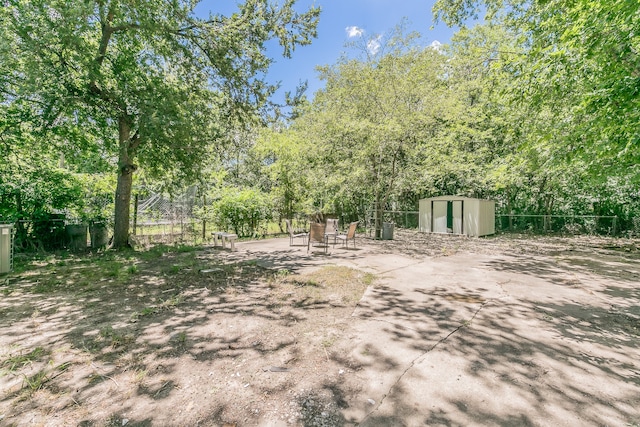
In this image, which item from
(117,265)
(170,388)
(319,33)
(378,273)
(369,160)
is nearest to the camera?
(170,388)

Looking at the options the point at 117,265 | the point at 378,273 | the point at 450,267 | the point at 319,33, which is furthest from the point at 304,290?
the point at 319,33

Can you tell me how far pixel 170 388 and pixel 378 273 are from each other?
14.9ft

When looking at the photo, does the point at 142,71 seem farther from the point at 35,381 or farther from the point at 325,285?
the point at 35,381

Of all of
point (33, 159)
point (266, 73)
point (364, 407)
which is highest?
point (266, 73)

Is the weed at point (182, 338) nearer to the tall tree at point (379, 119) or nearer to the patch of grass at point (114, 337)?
the patch of grass at point (114, 337)

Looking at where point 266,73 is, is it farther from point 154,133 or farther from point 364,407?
point 364,407

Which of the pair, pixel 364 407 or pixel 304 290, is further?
pixel 304 290

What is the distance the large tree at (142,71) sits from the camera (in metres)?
5.58

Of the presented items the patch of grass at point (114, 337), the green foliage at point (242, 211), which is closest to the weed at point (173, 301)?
the patch of grass at point (114, 337)

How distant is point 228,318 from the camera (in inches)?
144

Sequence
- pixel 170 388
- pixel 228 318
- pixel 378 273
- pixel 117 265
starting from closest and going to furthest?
pixel 170 388, pixel 228 318, pixel 378 273, pixel 117 265

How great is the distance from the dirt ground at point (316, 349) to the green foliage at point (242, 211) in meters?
6.11

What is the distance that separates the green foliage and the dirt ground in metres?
6.11

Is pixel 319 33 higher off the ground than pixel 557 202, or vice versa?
pixel 319 33
